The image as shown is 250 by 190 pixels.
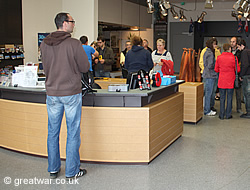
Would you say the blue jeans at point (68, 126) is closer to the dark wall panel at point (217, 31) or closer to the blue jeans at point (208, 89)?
the blue jeans at point (208, 89)

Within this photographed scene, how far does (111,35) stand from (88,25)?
6.88 ft

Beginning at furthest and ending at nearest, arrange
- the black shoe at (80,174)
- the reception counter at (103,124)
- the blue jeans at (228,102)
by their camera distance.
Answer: the blue jeans at (228,102) < the reception counter at (103,124) < the black shoe at (80,174)

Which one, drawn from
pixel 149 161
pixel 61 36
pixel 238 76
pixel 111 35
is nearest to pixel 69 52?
pixel 61 36

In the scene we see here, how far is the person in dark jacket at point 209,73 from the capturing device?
24.8 feet

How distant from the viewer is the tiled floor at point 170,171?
376 centimetres

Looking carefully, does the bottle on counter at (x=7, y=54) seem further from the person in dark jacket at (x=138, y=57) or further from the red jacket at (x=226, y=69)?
the red jacket at (x=226, y=69)

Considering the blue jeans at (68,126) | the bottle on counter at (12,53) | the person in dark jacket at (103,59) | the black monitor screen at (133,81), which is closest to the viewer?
the blue jeans at (68,126)

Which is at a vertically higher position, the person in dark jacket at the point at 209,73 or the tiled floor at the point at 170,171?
the person in dark jacket at the point at 209,73

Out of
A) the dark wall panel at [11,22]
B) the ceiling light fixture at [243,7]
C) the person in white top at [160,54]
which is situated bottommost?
the person in white top at [160,54]

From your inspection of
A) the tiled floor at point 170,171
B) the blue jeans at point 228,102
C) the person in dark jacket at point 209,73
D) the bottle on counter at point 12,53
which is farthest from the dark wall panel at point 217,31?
the tiled floor at point 170,171

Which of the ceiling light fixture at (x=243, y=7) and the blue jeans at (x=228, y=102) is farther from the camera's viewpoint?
the ceiling light fixture at (x=243, y=7)

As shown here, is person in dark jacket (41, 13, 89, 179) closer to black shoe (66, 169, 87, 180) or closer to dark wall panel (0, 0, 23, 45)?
black shoe (66, 169, 87, 180)

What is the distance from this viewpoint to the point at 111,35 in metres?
11.3

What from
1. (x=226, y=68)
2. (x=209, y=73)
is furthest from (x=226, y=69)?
(x=209, y=73)
